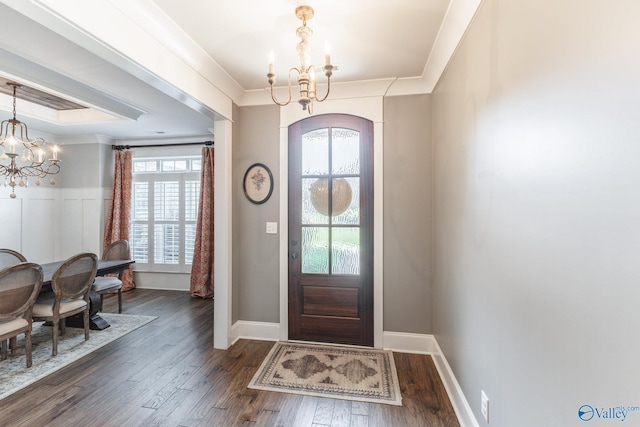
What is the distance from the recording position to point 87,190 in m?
5.07

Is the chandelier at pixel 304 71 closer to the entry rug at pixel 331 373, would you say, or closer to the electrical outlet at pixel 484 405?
the electrical outlet at pixel 484 405

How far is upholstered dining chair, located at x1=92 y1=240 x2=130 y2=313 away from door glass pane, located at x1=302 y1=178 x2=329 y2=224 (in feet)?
9.03

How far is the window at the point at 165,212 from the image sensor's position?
5.03m

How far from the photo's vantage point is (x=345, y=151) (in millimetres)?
2955

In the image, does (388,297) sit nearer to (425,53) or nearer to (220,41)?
(425,53)

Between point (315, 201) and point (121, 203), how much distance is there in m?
3.99

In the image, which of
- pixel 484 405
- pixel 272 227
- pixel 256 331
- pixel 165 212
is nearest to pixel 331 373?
pixel 256 331

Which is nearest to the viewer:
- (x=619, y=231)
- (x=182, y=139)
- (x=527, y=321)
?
(x=619, y=231)

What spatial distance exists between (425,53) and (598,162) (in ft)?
6.38

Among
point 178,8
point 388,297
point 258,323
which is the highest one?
point 178,8

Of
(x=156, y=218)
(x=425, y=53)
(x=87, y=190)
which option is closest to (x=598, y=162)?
(x=425, y=53)

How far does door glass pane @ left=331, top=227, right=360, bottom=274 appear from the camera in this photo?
2943mm

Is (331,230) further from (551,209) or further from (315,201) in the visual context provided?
(551,209)

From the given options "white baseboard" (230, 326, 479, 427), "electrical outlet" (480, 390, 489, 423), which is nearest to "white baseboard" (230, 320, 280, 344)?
"white baseboard" (230, 326, 479, 427)
